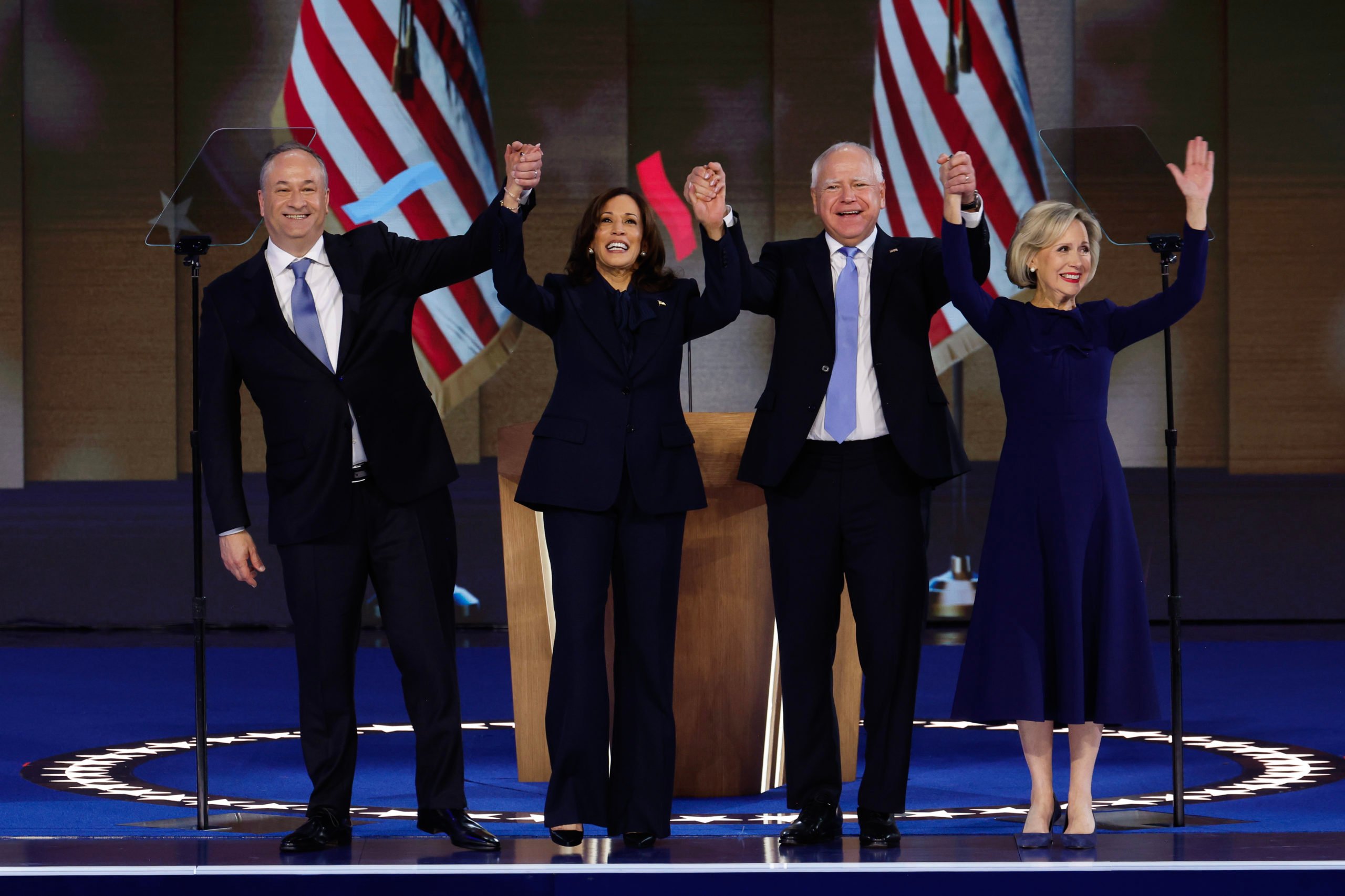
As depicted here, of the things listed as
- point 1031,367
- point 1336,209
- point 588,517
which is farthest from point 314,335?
point 1336,209

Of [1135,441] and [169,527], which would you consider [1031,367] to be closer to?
[1135,441]

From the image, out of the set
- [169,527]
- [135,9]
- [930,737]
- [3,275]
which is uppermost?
[135,9]

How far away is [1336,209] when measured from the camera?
26.8 feet

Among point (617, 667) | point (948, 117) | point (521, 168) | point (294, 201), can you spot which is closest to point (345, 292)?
point (294, 201)

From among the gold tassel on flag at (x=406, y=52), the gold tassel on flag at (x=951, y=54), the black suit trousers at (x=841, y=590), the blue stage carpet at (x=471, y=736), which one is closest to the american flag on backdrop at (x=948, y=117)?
the gold tassel on flag at (x=951, y=54)

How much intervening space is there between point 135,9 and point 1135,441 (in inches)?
218

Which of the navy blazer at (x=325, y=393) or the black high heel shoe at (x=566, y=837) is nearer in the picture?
the black high heel shoe at (x=566, y=837)

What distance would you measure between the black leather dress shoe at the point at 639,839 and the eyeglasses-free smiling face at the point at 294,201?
1389mm

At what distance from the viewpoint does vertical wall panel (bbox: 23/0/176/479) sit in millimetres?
8266

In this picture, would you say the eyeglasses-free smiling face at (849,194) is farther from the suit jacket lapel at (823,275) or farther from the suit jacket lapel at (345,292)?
the suit jacket lapel at (345,292)

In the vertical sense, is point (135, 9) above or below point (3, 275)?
above

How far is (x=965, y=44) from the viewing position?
7945mm

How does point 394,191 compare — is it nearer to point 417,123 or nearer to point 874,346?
point 417,123

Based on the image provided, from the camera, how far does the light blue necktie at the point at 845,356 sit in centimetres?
→ 341
